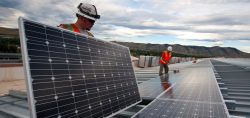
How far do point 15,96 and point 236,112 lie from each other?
27.3 feet

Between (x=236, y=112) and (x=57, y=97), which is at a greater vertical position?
(x=57, y=97)

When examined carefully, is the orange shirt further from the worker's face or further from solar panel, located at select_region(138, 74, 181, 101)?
the worker's face

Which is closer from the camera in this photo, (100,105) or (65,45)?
(65,45)

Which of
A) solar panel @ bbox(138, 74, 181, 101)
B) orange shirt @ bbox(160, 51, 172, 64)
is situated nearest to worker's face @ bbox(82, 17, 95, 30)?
solar panel @ bbox(138, 74, 181, 101)

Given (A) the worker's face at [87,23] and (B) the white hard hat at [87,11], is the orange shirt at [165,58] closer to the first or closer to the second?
(A) the worker's face at [87,23]

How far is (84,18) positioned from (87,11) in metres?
0.17

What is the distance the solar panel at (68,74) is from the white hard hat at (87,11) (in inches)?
22.3

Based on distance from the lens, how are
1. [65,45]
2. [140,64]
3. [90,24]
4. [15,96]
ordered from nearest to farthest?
[65,45], [90,24], [15,96], [140,64]

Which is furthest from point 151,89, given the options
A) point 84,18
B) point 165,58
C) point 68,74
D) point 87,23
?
point 165,58

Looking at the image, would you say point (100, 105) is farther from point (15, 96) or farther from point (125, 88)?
point (15, 96)

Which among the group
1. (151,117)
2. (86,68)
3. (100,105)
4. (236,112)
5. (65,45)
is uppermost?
(65,45)

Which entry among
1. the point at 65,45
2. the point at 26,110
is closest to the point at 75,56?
the point at 65,45

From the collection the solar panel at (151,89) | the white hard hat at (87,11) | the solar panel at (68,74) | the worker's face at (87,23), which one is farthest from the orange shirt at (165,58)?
the white hard hat at (87,11)

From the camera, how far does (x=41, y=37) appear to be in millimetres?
3963
